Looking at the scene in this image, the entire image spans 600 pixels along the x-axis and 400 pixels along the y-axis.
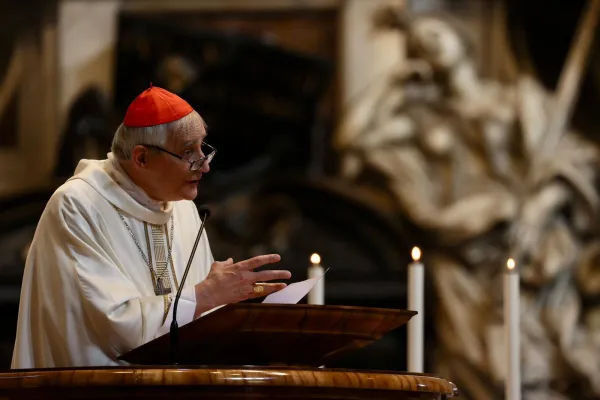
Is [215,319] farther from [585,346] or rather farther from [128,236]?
[585,346]

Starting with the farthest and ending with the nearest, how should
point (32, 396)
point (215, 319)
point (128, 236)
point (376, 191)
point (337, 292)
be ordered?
1. point (376, 191)
2. point (337, 292)
3. point (128, 236)
4. point (215, 319)
5. point (32, 396)

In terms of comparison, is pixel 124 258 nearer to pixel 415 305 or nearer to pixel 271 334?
pixel 271 334

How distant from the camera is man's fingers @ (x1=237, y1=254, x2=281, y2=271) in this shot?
2.77 meters

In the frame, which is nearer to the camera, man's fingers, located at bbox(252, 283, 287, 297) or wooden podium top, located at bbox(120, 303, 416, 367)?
wooden podium top, located at bbox(120, 303, 416, 367)

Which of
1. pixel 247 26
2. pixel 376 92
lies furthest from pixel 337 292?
pixel 247 26

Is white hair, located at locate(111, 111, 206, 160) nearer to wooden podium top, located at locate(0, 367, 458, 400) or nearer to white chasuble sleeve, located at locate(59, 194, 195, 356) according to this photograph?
white chasuble sleeve, located at locate(59, 194, 195, 356)

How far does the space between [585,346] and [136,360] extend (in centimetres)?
407

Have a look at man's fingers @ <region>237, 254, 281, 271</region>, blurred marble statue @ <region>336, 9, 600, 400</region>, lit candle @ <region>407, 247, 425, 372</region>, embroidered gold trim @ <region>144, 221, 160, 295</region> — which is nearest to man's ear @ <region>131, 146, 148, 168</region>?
embroidered gold trim @ <region>144, 221, 160, 295</region>

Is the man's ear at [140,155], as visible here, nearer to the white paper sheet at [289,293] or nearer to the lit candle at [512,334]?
the white paper sheet at [289,293]

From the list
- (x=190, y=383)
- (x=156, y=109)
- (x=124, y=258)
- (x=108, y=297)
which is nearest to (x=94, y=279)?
(x=108, y=297)

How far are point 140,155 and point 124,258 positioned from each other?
0.88 ft

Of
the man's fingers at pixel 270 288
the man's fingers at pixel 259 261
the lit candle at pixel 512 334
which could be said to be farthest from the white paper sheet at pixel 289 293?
the lit candle at pixel 512 334

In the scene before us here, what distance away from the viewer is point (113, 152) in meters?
3.32

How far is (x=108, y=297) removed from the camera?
2973mm
